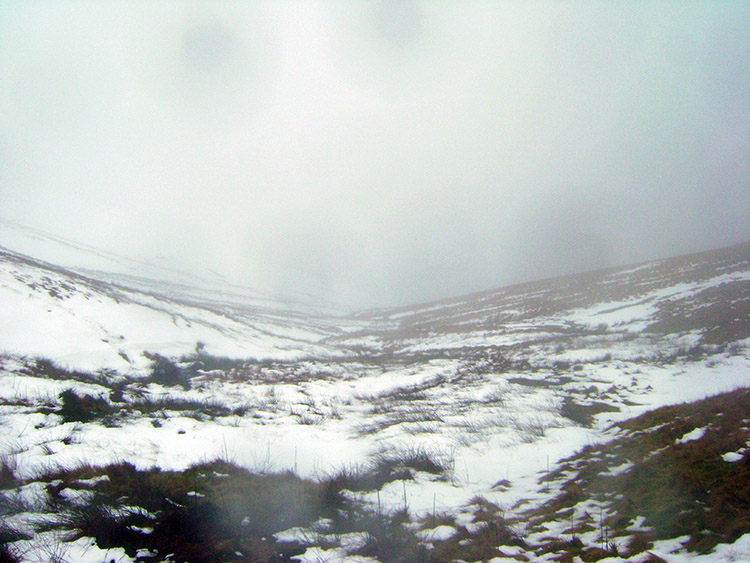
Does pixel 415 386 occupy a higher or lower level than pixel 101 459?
lower

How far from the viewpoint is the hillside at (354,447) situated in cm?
446

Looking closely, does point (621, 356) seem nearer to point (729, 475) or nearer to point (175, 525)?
point (729, 475)

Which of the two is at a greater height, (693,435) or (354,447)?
(693,435)

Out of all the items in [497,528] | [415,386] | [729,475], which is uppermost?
[729,475]

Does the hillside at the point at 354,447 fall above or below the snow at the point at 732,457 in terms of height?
below

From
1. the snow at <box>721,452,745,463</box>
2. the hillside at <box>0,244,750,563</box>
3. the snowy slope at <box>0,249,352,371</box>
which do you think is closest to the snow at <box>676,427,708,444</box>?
the hillside at <box>0,244,750,563</box>

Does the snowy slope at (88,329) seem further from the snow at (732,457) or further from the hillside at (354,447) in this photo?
the snow at (732,457)

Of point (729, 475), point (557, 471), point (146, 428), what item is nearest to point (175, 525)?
point (146, 428)

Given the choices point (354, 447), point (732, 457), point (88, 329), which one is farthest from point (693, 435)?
point (88, 329)

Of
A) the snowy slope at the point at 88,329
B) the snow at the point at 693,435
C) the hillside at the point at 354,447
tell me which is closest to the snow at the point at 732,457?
the hillside at the point at 354,447

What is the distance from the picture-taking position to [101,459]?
631cm

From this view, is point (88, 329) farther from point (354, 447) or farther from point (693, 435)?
point (693, 435)

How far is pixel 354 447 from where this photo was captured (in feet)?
28.1

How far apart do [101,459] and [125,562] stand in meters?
3.15
